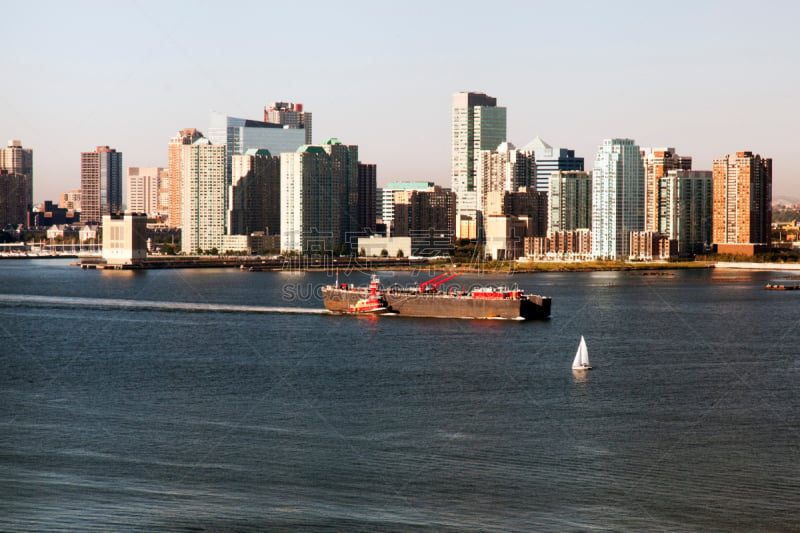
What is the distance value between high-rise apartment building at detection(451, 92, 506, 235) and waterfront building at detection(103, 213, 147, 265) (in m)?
76.0

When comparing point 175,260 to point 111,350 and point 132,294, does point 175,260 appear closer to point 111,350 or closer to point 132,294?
point 132,294

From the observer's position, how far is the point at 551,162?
180 metres

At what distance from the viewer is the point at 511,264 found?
11219 cm

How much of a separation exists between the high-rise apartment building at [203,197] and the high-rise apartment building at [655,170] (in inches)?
2156

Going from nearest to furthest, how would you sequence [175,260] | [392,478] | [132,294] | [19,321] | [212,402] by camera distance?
1. [392,478]
2. [212,402]
3. [19,321]
4. [132,294]
5. [175,260]

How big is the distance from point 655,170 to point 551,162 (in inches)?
1512

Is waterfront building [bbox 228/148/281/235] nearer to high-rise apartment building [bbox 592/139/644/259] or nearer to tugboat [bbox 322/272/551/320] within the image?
high-rise apartment building [bbox 592/139/644/259]

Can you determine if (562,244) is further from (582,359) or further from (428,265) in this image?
(582,359)

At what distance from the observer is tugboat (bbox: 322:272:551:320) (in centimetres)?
4644

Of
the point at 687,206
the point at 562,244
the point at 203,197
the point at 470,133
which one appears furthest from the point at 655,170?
the point at 203,197

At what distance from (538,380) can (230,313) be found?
76.7 feet

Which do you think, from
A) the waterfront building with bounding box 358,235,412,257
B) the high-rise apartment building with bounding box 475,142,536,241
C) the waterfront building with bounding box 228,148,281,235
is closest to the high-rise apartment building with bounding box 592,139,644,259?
the waterfront building with bounding box 358,235,412,257

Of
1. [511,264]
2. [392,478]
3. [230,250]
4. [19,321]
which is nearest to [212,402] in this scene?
[392,478]

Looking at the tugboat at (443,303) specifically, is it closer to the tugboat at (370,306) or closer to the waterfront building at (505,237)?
the tugboat at (370,306)
